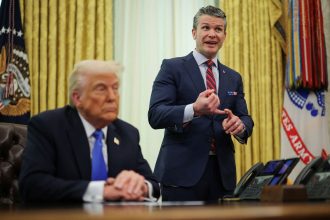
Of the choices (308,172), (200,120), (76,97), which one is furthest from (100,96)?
(200,120)

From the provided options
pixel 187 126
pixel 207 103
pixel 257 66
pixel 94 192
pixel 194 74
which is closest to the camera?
pixel 94 192

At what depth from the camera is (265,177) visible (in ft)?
7.41

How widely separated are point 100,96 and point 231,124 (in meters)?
0.95

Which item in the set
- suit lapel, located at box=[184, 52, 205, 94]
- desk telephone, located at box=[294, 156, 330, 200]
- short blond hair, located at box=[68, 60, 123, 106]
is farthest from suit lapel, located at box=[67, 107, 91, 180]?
suit lapel, located at box=[184, 52, 205, 94]

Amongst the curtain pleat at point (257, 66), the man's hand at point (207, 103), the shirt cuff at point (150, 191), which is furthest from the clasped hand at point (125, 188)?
the curtain pleat at point (257, 66)

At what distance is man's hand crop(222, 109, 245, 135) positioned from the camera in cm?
284

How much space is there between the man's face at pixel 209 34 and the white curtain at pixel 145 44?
1698 mm

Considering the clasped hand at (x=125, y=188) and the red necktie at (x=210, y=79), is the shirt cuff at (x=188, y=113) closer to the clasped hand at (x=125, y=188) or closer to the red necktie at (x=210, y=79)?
the red necktie at (x=210, y=79)

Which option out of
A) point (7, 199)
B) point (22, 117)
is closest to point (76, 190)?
point (7, 199)

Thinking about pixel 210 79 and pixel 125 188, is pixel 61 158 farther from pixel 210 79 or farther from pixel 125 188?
A: pixel 210 79

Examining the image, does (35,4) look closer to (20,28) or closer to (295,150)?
(20,28)

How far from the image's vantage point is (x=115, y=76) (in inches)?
85.8

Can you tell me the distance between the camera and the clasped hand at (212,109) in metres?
2.73

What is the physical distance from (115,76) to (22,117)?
234cm
